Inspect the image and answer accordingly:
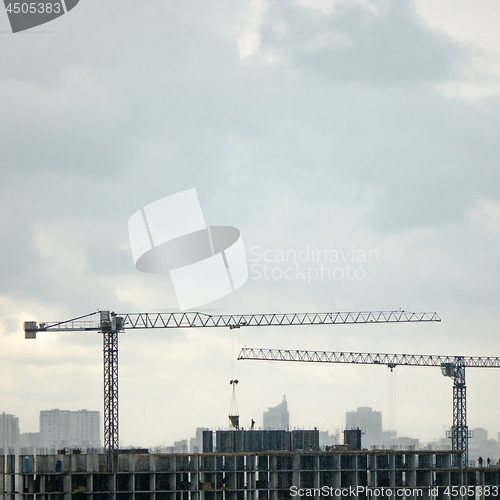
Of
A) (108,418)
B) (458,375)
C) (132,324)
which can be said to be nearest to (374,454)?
(108,418)

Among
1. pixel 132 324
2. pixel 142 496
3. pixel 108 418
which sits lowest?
pixel 142 496

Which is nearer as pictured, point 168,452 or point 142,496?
point 142,496

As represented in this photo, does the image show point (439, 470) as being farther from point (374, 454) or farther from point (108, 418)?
point (108, 418)

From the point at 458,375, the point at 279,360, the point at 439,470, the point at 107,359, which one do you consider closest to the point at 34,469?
the point at 107,359

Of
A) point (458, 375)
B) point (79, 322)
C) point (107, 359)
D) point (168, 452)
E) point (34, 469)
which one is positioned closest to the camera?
point (34, 469)

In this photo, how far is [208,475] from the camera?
12762 cm

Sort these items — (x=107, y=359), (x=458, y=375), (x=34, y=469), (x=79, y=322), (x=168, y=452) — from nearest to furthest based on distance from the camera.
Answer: (x=34, y=469)
(x=168, y=452)
(x=107, y=359)
(x=79, y=322)
(x=458, y=375)

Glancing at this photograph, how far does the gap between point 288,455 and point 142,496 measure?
19348 millimetres

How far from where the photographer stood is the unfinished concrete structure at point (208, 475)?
12481cm

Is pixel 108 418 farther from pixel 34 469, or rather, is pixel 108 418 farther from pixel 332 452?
pixel 332 452

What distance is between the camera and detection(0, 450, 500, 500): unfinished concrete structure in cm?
12481

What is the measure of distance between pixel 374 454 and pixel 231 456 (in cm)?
1898

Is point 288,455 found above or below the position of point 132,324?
below

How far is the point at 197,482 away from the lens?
126 metres
